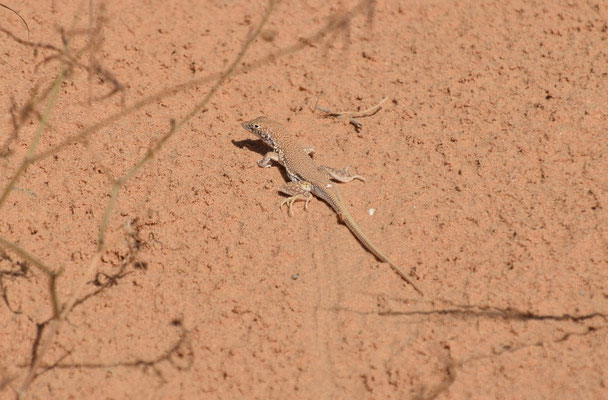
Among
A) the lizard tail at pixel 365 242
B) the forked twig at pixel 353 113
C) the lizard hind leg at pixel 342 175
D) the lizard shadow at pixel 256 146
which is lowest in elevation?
the lizard tail at pixel 365 242

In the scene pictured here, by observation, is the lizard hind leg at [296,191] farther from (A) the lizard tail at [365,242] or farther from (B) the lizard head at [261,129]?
(B) the lizard head at [261,129]

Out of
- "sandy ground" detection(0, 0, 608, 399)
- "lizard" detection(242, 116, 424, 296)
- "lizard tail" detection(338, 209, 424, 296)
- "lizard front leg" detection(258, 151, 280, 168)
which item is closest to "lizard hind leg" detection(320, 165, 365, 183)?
"lizard" detection(242, 116, 424, 296)

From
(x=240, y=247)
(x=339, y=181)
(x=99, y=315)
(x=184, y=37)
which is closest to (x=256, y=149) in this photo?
(x=339, y=181)

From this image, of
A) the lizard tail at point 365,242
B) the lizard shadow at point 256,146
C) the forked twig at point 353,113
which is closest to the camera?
the lizard tail at point 365,242

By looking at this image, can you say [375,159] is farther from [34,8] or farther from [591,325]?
[34,8]

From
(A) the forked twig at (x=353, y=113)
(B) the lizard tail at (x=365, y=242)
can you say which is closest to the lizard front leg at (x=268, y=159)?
(A) the forked twig at (x=353, y=113)

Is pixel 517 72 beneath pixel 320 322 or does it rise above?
above

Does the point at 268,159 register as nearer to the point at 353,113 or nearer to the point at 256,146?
the point at 256,146
